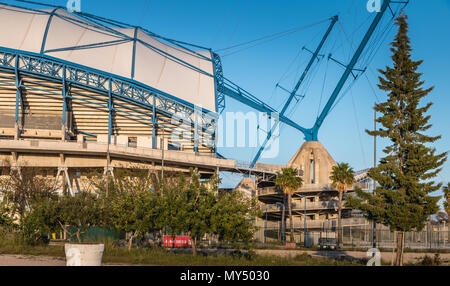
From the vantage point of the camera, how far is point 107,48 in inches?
3051

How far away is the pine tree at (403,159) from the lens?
3114cm

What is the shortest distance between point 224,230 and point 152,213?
488 centimetres

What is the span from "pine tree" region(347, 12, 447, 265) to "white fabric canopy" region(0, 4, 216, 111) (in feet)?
161

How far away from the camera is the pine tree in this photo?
31141 mm

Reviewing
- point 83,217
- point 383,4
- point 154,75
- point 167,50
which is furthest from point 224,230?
point 383,4

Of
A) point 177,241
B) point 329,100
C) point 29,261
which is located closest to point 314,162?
point 329,100

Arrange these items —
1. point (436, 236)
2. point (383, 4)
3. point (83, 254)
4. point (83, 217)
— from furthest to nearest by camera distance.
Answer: point (383, 4) → point (436, 236) → point (83, 217) → point (83, 254)

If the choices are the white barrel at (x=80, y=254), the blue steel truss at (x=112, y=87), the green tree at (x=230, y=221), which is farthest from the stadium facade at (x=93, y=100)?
the white barrel at (x=80, y=254)

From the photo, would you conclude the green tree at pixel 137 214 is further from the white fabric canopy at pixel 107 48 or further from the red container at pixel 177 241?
A: the white fabric canopy at pixel 107 48

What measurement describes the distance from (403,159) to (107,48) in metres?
55.2

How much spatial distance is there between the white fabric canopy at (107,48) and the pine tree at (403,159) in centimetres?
4921

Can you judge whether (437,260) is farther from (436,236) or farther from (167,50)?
(167,50)

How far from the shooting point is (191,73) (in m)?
84.1

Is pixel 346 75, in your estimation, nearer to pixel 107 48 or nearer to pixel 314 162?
pixel 314 162
